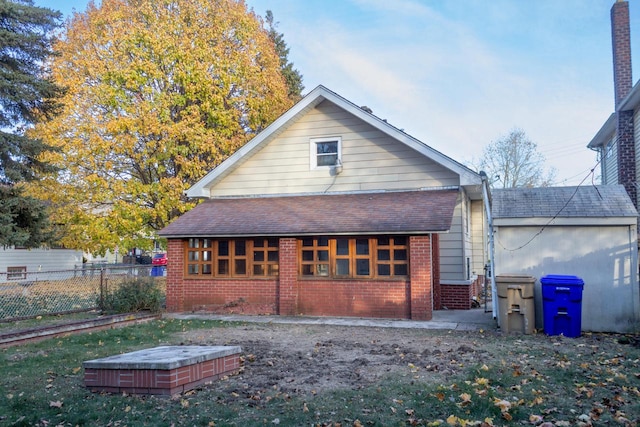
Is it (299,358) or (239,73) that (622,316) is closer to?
(299,358)

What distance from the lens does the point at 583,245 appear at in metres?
11.2

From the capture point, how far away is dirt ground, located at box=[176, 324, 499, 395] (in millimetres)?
7016

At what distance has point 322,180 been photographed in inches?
639

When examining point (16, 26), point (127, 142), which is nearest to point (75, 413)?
point (16, 26)

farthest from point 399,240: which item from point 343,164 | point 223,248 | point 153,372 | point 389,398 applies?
point 153,372

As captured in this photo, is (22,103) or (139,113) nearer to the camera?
(22,103)

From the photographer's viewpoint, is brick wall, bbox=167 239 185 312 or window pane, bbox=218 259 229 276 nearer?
window pane, bbox=218 259 229 276

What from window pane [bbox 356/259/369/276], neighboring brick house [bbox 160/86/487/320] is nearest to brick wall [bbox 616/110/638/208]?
neighboring brick house [bbox 160/86/487/320]

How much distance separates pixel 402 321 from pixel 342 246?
2554 mm

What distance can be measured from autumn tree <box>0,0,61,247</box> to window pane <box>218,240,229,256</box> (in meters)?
4.62

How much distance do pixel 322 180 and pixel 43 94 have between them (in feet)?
27.2

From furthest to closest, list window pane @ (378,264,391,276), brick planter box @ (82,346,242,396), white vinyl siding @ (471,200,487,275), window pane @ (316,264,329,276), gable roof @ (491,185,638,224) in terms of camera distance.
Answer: white vinyl siding @ (471,200,487,275) → window pane @ (316,264,329,276) → window pane @ (378,264,391,276) → gable roof @ (491,185,638,224) → brick planter box @ (82,346,242,396)

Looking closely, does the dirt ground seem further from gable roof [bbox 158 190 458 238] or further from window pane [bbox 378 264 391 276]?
gable roof [bbox 158 190 458 238]

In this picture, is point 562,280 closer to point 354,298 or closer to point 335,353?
point 335,353
